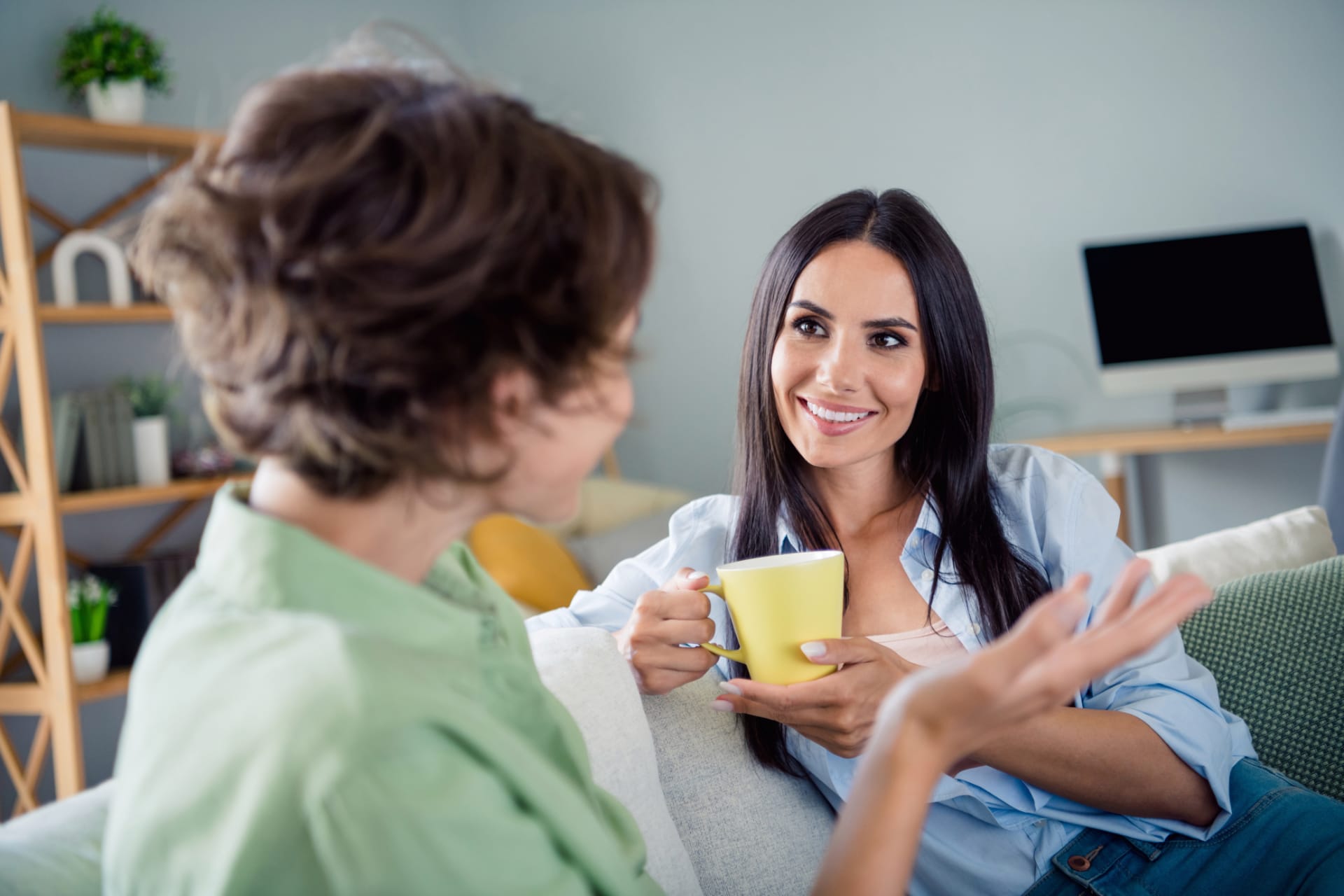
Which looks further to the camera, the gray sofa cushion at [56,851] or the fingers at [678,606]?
the fingers at [678,606]

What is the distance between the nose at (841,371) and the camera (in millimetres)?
1334

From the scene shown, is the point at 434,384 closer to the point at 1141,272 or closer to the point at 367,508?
the point at 367,508

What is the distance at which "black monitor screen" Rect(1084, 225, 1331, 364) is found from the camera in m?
3.12

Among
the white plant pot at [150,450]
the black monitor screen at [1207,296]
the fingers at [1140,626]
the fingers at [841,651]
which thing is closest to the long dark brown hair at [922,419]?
the fingers at [841,651]

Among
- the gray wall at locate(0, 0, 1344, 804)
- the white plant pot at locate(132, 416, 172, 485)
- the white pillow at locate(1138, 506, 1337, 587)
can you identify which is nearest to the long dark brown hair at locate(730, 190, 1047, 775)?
the white pillow at locate(1138, 506, 1337, 587)

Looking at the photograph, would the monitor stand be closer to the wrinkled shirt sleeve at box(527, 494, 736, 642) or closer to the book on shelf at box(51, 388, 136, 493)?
the wrinkled shirt sleeve at box(527, 494, 736, 642)

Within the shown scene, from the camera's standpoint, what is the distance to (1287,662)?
54.7 inches

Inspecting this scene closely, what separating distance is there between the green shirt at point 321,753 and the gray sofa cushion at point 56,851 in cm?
16

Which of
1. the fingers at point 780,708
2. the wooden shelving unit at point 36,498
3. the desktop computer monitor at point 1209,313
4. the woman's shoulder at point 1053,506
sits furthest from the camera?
the desktop computer monitor at point 1209,313

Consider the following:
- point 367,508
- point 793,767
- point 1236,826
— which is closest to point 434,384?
point 367,508

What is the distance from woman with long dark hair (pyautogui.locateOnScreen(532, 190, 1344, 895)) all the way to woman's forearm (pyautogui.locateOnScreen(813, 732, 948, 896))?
0.34 meters

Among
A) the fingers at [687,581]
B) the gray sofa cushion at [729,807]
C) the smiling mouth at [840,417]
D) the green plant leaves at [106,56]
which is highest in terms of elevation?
the green plant leaves at [106,56]

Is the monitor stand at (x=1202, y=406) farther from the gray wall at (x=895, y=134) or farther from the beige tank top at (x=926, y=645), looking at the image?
the beige tank top at (x=926, y=645)

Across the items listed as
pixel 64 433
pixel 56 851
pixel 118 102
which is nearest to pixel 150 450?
pixel 64 433
